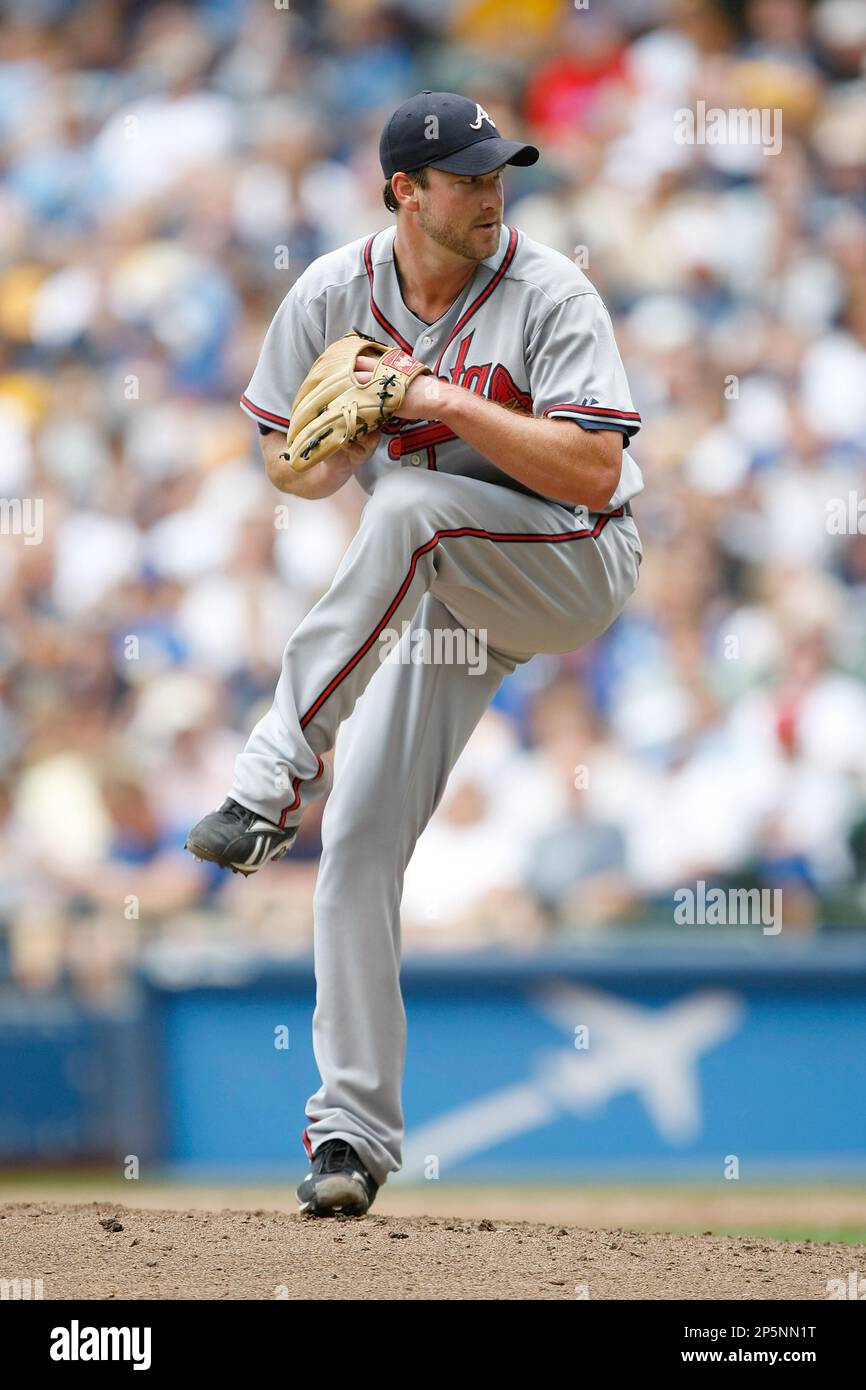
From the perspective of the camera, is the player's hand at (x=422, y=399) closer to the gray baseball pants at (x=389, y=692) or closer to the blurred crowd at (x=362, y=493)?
the gray baseball pants at (x=389, y=692)

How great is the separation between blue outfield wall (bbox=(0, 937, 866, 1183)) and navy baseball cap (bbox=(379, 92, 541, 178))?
9.75 feet

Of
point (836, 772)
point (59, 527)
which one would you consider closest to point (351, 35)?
point (59, 527)

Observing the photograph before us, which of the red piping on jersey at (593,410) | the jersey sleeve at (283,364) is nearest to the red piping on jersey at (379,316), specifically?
the jersey sleeve at (283,364)

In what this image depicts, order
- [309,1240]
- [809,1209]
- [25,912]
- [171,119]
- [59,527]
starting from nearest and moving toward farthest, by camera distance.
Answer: [309,1240] < [809,1209] < [25,912] < [59,527] < [171,119]

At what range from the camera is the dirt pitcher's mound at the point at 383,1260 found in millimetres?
3006

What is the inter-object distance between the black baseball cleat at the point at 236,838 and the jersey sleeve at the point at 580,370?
3.08ft

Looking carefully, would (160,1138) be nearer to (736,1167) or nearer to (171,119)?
(736,1167)

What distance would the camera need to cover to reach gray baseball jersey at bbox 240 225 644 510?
335 centimetres

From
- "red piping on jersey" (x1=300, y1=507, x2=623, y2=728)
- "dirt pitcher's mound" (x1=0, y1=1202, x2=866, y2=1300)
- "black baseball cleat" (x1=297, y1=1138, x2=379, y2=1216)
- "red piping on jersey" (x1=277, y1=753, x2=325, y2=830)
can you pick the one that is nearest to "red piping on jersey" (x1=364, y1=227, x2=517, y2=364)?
"red piping on jersey" (x1=300, y1=507, x2=623, y2=728)

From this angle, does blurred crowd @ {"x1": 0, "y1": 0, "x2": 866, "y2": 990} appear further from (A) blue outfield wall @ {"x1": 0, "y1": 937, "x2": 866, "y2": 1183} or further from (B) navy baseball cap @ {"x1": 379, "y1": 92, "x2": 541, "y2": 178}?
(B) navy baseball cap @ {"x1": 379, "y1": 92, "x2": 541, "y2": 178}

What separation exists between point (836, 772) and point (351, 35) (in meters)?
4.35

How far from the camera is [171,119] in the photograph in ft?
27.1

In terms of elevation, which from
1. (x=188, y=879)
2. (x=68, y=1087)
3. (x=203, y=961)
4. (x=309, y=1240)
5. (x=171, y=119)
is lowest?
(x=309, y=1240)

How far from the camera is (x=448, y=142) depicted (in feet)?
11.0
